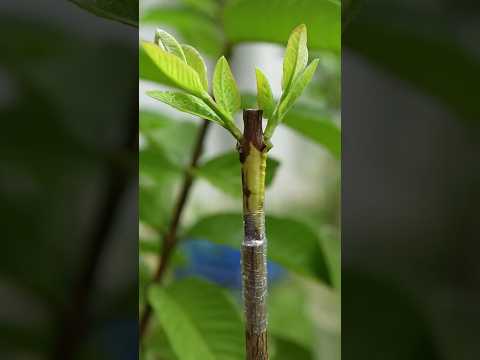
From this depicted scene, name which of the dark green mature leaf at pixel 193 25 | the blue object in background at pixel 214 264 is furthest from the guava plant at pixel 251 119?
the blue object in background at pixel 214 264

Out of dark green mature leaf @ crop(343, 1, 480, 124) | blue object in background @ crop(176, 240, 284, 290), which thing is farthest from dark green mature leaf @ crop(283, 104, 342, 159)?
blue object in background @ crop(176, 240, 284, 290)

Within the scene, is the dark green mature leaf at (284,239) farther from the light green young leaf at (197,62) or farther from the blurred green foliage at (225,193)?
the light green young leaf at (197,62)

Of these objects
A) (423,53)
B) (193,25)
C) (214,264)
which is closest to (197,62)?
(423,53)

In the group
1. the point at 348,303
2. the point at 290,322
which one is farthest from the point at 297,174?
the point at 348,303

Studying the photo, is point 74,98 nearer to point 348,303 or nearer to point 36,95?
point 36,95

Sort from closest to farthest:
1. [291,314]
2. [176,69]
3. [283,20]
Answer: [176,69] < [283,20] < [291,314]

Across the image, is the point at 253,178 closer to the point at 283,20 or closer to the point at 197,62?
the point at 197,62
